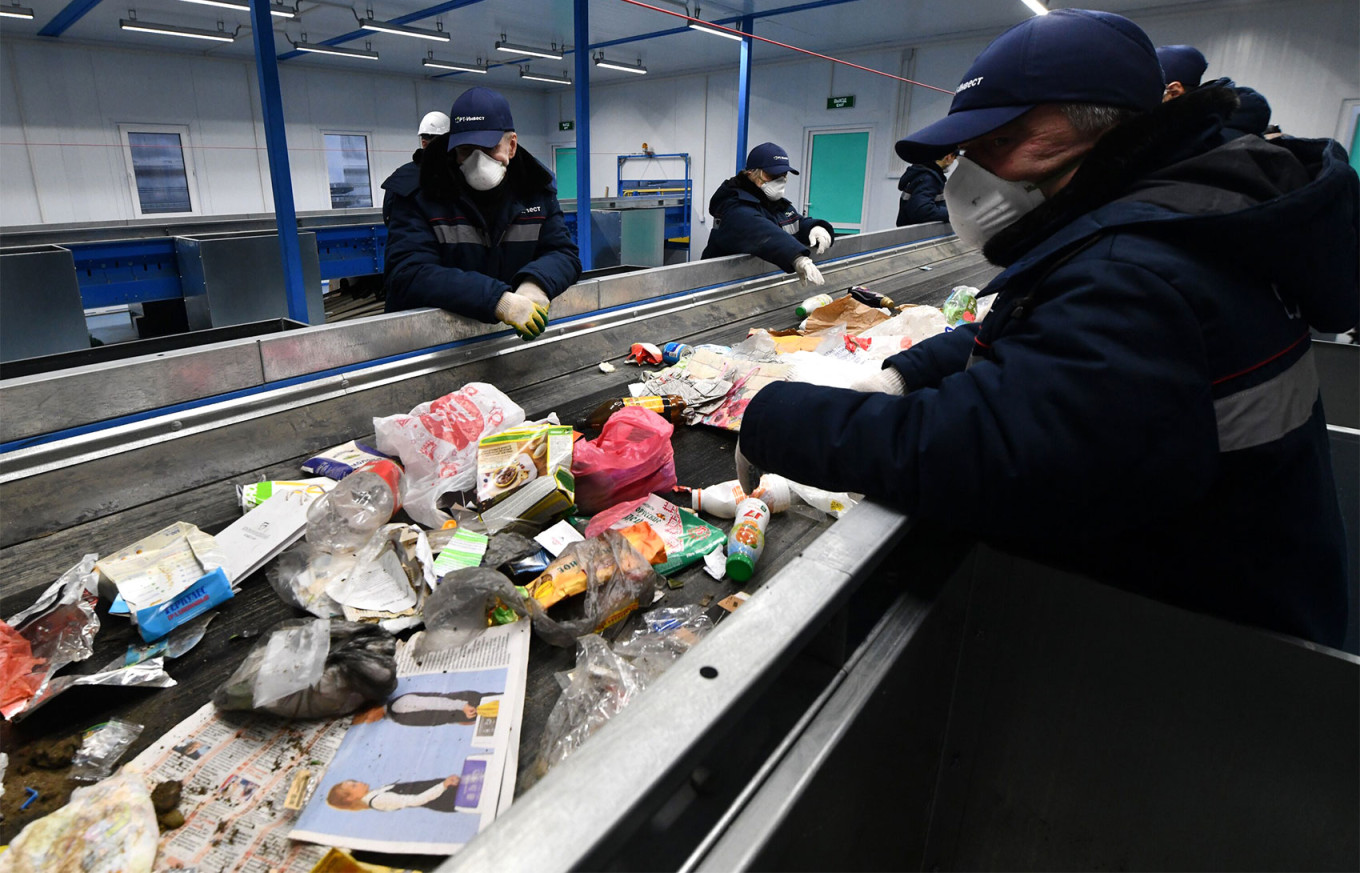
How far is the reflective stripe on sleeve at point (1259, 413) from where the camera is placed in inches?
32.3

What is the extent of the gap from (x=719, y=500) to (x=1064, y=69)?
1.01 meters

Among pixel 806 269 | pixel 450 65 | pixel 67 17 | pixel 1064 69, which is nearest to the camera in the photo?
pixel 1064 69

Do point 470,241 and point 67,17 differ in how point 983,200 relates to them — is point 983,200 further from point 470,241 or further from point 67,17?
point 67,17

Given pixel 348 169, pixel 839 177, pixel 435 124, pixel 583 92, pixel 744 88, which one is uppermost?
pixel 744 88

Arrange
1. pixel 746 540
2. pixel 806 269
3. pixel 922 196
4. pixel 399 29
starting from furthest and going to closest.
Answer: pixel 399 29 → pixel 922 196 → pixel 806 269 → pixel 746 540

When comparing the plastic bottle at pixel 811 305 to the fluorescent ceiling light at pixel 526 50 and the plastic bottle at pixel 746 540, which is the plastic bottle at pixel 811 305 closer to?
the plastic bottle at pixel 746 540

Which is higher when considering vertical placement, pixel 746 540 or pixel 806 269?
pixel 806 269

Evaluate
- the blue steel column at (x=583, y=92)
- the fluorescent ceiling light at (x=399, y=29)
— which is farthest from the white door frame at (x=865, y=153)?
the blue steel column at (x=583, y=92)

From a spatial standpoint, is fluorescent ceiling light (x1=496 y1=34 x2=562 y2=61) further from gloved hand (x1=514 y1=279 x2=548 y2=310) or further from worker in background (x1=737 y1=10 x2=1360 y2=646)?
worker in background (x1=737 y1=10 x2=1360 y2=646)

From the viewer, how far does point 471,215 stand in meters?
2.66

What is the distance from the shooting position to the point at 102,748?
991 millimetres

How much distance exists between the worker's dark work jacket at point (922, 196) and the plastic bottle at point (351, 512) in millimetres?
6064

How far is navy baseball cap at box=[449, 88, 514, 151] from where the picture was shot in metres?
2.45

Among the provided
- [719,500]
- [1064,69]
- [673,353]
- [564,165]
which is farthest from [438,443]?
[564,165]
